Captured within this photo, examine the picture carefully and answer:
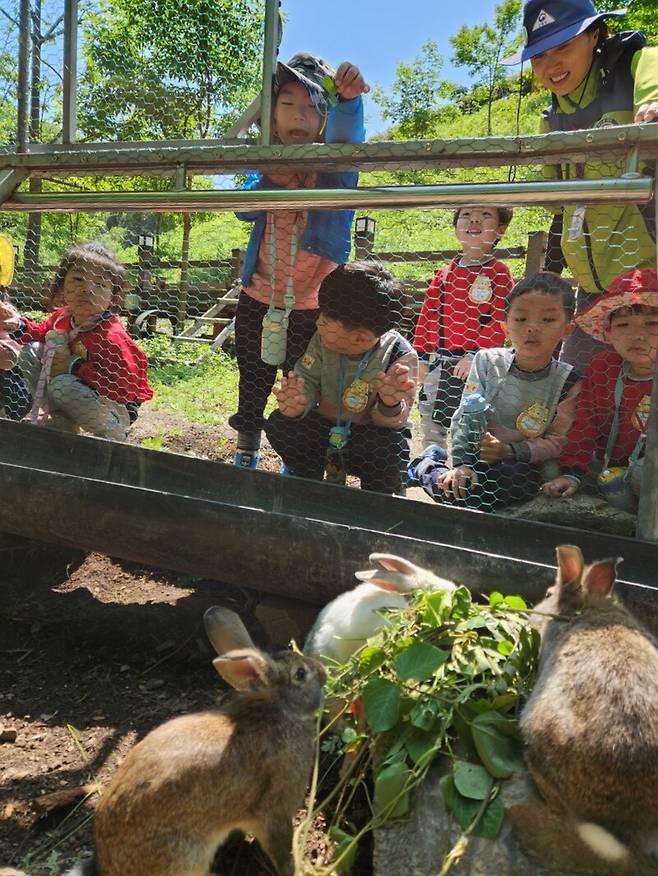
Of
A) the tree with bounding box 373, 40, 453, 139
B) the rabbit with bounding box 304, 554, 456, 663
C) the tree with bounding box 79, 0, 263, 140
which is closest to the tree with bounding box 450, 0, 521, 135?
the tree with bounding box 373, 40, 453, 139

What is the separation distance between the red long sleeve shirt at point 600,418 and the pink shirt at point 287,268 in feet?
4.37

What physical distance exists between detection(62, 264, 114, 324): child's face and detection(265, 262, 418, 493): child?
1219 mm

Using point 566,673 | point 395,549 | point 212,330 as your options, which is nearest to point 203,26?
point 212,330

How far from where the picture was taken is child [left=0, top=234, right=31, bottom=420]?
439 centimetres

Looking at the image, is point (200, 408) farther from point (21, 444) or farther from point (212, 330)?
point (212, 330)

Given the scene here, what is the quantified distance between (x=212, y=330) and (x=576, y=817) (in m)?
10.6

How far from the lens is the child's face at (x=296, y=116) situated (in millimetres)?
3766

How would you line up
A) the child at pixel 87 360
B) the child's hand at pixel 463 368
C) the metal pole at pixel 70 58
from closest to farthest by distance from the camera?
the metal pole at pixel 70 58, the child's hand at pixel 463 368, the child at pixel 87 360

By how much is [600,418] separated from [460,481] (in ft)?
2.05

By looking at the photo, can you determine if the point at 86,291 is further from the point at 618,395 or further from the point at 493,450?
the point at 618,395

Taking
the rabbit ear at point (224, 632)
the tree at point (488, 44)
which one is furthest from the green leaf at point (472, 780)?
the tree at point (488, 44)

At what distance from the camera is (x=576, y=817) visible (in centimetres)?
163

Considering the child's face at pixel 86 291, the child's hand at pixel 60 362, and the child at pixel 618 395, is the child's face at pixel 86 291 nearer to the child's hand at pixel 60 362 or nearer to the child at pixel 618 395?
the child's hand at pixel 60 362

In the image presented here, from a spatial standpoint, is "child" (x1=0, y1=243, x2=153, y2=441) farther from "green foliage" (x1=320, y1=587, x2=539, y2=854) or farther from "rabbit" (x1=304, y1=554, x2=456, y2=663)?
"green foliage" (x1=320, y1=587, x2=539, y2=854)
